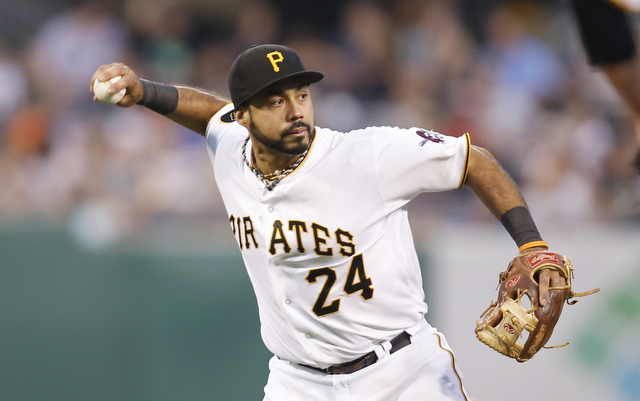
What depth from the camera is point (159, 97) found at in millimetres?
3752

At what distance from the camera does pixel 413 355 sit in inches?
131

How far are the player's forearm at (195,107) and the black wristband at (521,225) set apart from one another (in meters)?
1.57

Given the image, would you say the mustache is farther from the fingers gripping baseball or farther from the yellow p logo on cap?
the fingers gripping baseball

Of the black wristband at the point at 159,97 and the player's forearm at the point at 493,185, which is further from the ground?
the black wristband at the point at 159,97

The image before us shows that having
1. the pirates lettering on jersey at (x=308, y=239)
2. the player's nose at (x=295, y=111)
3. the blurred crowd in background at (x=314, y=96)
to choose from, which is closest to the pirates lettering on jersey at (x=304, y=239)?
the pirates lettering on jersey at (x=308, y=239)

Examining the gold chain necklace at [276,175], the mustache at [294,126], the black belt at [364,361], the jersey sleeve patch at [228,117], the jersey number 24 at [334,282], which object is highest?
the jersey sleeve patch at [228,117]

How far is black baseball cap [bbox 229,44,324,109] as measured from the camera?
3.26 metres

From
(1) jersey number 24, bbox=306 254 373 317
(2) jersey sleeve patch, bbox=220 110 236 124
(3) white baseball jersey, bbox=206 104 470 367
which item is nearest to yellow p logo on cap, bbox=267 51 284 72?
(3) white baseball jersey, bbox=206 104 470 367

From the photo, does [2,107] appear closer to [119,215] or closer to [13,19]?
[13,19]

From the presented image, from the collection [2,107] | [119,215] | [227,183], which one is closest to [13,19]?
[2,107]

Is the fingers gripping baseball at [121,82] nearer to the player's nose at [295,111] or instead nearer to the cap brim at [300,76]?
the cap brim at [300,76]

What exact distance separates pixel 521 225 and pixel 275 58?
3.88ft

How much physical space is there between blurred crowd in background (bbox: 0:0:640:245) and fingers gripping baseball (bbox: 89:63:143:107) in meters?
2.32

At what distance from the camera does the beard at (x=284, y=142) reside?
330 centimetres
